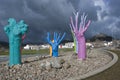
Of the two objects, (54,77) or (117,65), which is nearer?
(54,77)

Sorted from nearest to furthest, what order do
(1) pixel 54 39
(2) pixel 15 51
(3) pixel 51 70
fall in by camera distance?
1. (3) pixel 51 70
2. (2) pixel 15 51
3. (1) pixel 54 39

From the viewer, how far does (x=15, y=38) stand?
17109 mm

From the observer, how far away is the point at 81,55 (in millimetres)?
19375

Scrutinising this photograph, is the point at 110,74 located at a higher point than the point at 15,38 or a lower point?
lower

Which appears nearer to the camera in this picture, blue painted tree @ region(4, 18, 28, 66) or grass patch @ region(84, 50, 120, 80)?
grass patch @ region(84, 50, 120, 80)

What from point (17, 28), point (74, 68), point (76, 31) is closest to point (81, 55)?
point (76, 31)

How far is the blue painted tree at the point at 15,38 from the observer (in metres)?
16.8

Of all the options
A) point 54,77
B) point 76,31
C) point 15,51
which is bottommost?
point 54,77

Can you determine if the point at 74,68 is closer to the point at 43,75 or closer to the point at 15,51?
the point at 43,75

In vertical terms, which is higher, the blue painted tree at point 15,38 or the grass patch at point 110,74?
the blue painted tree at point 15,38

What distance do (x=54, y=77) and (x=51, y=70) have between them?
5.04ft

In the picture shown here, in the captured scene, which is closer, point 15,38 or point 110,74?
point 110,74

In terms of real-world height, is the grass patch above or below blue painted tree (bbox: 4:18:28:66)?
below

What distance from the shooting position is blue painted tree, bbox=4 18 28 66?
16.8 metres
